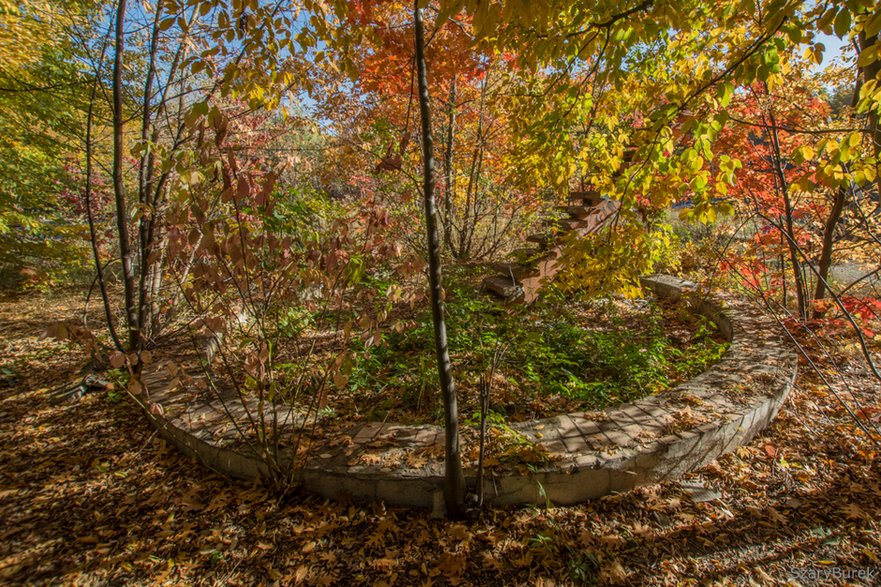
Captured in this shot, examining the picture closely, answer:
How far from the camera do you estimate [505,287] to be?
4.93 m

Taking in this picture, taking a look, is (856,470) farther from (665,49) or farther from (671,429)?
(665,49)

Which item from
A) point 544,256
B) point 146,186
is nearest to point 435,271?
point 146,186

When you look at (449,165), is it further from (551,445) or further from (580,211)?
(551,445)

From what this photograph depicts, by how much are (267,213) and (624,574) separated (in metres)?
2.36

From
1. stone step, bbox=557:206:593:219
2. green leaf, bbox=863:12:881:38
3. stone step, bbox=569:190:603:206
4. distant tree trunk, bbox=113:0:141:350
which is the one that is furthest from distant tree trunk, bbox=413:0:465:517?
stone step, bbox=569:190:603:206

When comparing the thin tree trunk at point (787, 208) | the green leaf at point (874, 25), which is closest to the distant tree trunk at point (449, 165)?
the thin tree trunk at point (787, 208)

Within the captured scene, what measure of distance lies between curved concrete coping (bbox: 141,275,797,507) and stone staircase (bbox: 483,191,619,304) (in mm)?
2119

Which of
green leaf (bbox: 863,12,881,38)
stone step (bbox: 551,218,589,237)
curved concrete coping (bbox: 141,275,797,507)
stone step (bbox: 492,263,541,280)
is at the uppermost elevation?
green leaf (bbox: 863,12,881,38)

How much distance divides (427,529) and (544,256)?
3.53 meters

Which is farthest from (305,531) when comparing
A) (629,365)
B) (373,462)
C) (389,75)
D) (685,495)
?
(389,75)

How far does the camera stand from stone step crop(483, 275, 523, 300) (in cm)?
489

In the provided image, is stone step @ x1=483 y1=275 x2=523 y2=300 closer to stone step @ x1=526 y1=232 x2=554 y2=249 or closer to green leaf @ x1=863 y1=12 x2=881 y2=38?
stone step @ x1=526 y1=232 x2=554 y2=249

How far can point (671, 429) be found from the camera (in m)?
2.36

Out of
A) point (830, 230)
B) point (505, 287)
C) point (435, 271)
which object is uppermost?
point (830, 230)
